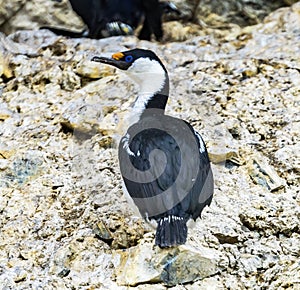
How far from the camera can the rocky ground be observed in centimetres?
365

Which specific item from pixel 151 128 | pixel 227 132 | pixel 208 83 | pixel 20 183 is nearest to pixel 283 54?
pixel 208 83

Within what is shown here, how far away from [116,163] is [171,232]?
3.26 ft

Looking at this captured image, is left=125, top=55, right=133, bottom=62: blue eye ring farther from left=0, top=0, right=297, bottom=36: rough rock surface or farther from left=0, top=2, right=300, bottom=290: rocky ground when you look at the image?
left=0, top=0, right=297, bottom=36: rough rock surface

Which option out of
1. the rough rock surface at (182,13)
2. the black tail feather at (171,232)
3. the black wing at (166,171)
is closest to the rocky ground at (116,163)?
the black tail feather at (171,232)

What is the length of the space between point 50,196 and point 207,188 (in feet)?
3.29

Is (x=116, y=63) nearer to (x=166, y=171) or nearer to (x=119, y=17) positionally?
(x=166, y=171)

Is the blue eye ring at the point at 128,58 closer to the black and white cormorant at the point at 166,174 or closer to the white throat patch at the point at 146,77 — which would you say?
the white throat patch at the point at 146,77

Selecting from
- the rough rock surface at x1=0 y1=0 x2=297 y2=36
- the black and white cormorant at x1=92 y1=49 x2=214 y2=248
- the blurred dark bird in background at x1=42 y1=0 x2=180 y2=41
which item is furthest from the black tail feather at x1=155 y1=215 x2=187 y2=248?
the rough rock surface at x1=0 y1=0 x2=297 y2=36

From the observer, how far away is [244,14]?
636 cm

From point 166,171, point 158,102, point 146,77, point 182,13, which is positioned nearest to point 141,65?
point 146,77

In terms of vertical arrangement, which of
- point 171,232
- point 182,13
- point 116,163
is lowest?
point 182,13

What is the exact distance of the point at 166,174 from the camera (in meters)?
3.53

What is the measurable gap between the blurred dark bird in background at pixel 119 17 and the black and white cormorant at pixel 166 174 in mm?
2266

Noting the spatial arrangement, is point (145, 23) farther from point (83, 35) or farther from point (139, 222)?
point (139, 222)
